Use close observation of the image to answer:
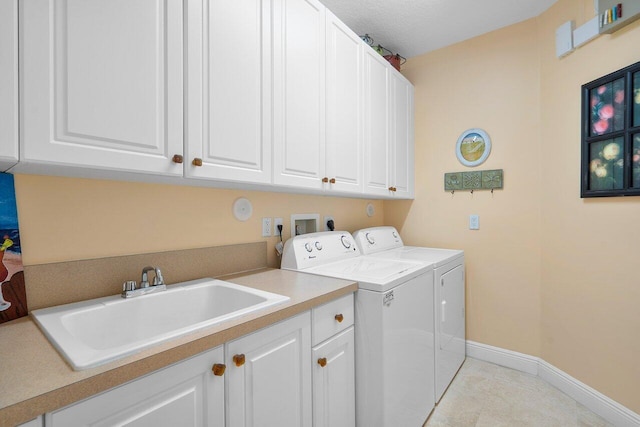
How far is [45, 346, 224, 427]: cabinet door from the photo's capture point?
2.12ft

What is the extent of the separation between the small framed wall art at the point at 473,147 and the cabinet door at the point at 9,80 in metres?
2.63

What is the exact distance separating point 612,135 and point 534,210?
68 centimetres

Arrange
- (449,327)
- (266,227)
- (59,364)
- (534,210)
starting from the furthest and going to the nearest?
(534,210)
(449,327)
(266,227)
(59,364)

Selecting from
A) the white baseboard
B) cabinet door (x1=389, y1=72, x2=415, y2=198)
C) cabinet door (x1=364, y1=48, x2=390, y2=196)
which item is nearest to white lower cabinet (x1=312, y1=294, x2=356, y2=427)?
cabinet door (x1=364, y1=48, x2=390, y2=196)

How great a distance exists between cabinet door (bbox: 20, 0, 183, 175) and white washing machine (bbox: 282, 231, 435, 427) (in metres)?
0.94

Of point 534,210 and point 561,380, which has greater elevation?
point 534,210

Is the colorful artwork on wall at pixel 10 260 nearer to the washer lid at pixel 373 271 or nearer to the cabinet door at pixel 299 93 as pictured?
the cabinet door at pixel 299 93

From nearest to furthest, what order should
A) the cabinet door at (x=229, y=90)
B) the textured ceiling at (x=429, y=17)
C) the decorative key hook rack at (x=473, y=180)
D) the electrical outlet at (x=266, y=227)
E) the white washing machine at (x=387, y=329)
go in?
the cabinet door at (x=229, y=90)
the white washing machine at (x=387, y=329)
the electrical outlet at (x=266, y=227)
the textured ceiling at (x=429, y=17)
the decorative key hook rack at (x=473, y=180)

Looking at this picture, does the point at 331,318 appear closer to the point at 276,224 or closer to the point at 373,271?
the point at 373,271

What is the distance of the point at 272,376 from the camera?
3.39 feet

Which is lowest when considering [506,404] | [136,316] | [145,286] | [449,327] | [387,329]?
[506,404]

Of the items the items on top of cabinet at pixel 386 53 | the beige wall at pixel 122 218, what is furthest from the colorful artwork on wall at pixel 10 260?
the items on top of cabinet at pixel 386 53

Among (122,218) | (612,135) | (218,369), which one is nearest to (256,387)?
(218,369)

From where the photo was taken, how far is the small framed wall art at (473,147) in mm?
2424
